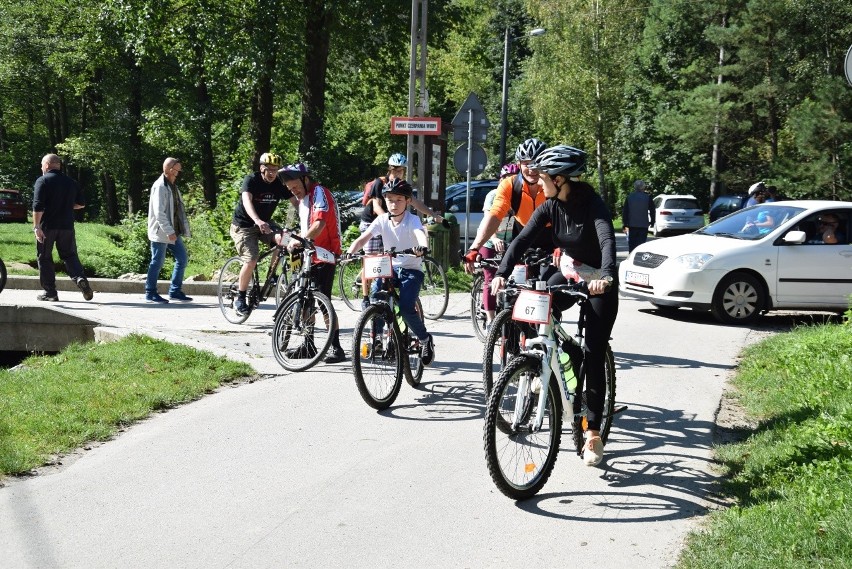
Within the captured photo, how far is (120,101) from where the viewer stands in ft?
136

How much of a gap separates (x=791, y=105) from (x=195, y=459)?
3997 centimetres

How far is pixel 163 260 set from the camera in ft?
46.5

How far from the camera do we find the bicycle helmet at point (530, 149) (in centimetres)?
768

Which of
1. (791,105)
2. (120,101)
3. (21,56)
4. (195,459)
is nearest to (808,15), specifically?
(791,105)

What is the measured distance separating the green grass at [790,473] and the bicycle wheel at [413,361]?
2.56 metres

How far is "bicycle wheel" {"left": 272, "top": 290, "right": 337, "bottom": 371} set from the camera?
9102mm

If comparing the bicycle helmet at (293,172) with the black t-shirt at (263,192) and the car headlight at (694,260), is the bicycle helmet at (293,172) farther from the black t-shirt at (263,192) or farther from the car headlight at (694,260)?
the car headlight at (694,260)

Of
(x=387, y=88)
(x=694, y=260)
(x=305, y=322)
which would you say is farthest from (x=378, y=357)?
(x=387, y=88)

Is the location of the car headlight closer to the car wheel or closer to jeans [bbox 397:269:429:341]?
the car wheel

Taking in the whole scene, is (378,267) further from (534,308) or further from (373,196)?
(373,196)

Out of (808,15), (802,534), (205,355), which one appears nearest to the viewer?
(802,534)

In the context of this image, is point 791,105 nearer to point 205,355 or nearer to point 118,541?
point 205,355

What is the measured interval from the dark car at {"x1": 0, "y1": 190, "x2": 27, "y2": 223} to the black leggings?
1622 inches

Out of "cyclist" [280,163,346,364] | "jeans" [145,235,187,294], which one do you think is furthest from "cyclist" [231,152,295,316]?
"jeans" [145,235,187,294]
